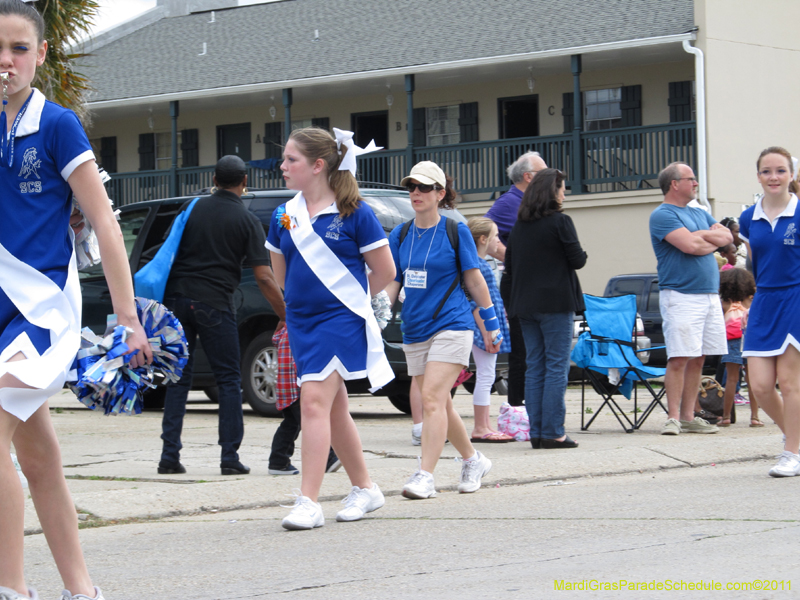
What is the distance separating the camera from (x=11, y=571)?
3350 millimetres

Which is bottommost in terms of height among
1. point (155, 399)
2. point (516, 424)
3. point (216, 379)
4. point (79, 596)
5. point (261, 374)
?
point (155, 399)

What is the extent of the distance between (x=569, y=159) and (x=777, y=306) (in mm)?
18431

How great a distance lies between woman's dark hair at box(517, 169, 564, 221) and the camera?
26.9 ft

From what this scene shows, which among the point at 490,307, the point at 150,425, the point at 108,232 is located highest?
the point at 108,232

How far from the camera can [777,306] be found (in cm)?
691

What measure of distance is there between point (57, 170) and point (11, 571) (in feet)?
3.88

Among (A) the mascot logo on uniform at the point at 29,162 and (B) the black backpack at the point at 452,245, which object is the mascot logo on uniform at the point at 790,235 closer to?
(B) the black backpack at the point at 452,245

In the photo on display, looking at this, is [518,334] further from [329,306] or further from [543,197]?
[329,306]

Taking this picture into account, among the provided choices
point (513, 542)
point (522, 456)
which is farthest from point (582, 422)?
point (513, 542)

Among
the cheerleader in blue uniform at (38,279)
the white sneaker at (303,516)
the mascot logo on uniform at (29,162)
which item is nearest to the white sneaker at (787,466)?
the white sneaker at (303,516)

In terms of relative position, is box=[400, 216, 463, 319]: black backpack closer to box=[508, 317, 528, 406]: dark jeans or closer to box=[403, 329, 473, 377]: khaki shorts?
box=[403, 329, 473, 377]: khaki shorts

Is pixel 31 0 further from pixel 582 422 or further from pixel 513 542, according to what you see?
pixel 582 422

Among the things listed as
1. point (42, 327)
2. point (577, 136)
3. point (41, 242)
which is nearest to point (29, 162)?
point (41, 242)

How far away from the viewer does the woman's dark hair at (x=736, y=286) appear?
10.8 meters
